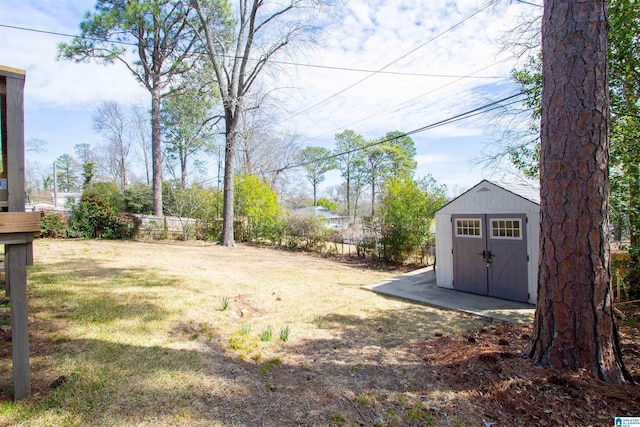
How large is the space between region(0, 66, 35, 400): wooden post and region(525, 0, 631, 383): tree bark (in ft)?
13.3

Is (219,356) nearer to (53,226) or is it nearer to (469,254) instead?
(469,254)

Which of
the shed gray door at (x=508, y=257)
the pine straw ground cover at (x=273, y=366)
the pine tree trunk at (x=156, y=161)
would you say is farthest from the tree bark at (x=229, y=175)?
the shed gray door at (x=508, y=257)

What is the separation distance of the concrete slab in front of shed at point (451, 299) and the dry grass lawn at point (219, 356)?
0.49m

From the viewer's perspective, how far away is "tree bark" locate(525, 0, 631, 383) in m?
2.47

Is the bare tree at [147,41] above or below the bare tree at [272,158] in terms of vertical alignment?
above

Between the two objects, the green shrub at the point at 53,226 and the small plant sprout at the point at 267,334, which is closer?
the small plant sprout at the point at 267,334

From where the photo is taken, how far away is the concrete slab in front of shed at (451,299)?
5301mm

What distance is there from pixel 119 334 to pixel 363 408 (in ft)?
9.19

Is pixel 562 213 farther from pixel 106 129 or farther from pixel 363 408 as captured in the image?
pixel 106 129

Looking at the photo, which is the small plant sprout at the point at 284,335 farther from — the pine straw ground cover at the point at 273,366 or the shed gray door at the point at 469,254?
the shed gray door at the point at 469,254

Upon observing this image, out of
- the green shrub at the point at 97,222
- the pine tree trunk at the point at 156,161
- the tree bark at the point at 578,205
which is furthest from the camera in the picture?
the pine tree trunk at the point at 156,161

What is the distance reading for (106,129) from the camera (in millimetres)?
29328

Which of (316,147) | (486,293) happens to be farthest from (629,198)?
(316,147)

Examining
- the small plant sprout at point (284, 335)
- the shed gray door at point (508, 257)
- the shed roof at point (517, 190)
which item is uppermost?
the shed roof at point (517, 190)
